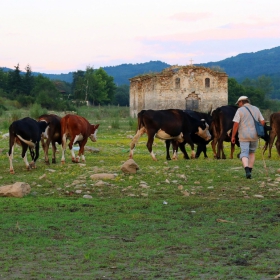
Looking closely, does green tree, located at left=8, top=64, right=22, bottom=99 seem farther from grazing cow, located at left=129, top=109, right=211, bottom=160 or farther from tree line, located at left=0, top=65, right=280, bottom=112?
grazing cow, located at left=129, top=109, right=211, bottom=160

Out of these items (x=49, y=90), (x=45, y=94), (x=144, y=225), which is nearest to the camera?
(x=144, y=225)

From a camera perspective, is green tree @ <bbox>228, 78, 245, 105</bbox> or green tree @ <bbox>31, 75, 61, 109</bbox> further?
green tree @ <bbox>228, 78, 245, 105</bbox>

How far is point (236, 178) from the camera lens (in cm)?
1396

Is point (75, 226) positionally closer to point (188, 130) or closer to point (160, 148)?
point (188, 130)

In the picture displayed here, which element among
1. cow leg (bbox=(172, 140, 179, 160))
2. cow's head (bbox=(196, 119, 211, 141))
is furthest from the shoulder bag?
cow's head (bbox=(196, 119, 211, 141))

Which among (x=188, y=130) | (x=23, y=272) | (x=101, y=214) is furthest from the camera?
(x=188, y=130)

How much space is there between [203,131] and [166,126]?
6.01 ft

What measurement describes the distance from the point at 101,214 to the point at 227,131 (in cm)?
1101

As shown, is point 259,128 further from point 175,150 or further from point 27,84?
point 27,84

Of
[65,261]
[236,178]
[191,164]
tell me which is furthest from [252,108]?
[65,261]

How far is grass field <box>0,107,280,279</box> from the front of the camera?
6719mm

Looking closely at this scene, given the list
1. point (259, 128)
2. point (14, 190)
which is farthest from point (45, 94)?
point (14, 190)

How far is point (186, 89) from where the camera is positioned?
59.8 m

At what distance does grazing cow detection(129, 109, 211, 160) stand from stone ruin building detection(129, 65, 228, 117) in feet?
126
